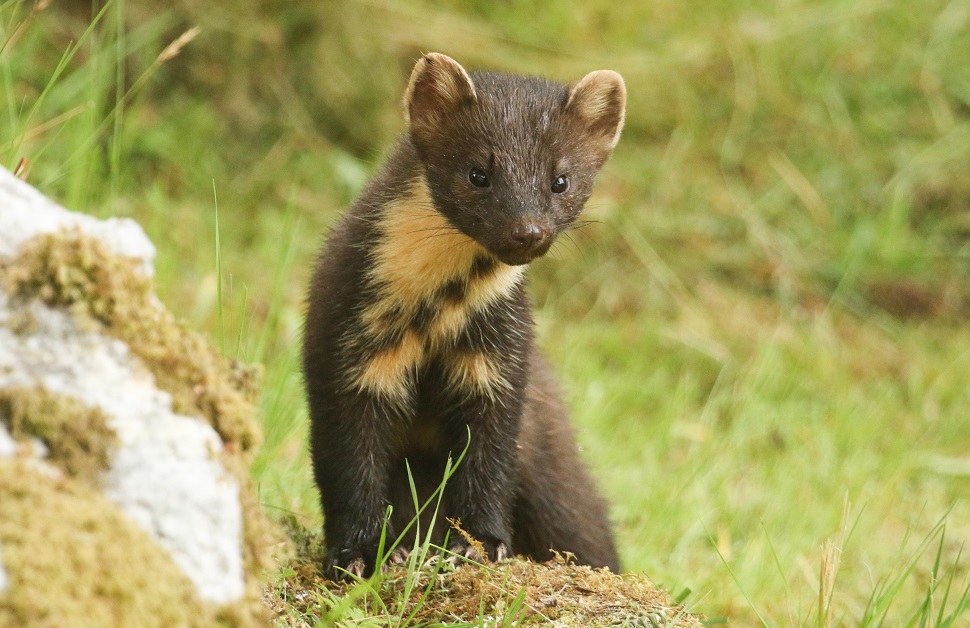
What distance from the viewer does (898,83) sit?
29.9 feet

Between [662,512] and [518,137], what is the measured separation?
2278 millimetres

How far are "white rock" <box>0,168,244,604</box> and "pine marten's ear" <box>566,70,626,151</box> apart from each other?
2015 millimetres

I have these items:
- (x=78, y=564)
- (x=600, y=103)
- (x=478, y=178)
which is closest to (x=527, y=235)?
(x=478, y=178)

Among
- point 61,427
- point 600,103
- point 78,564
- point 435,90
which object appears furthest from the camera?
point 600,103

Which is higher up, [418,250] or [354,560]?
[418,250]

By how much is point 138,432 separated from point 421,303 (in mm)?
1628

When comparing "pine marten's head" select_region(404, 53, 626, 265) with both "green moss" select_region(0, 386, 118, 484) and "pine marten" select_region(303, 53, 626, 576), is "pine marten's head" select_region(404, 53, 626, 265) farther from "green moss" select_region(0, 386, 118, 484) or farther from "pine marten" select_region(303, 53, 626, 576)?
"green moss" select_region(0, 386, 118, 484)

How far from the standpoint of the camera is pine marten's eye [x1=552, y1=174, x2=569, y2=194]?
12.0 feet

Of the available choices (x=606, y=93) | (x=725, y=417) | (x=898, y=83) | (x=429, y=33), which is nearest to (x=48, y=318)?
(x=606, y=93)

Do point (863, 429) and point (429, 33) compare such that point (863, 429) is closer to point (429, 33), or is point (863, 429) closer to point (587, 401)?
point (587, 401)

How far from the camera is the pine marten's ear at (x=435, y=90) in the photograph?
3684mm

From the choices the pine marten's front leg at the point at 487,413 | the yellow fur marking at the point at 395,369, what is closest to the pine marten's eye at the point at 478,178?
the pine marten's front leg at the point at 487,413

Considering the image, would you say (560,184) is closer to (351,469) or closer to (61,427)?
(351,469)

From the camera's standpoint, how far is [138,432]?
80.1 inches
